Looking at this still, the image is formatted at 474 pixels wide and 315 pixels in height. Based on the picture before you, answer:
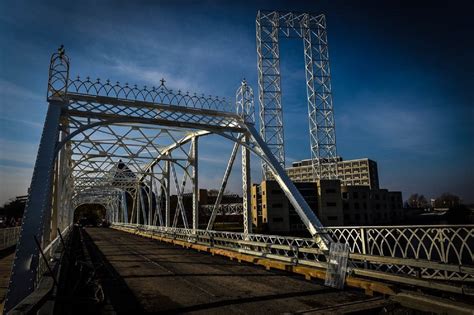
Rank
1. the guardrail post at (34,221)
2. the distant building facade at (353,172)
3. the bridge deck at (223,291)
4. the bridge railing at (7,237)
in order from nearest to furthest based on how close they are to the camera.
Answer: the guardrail post at (34,221)
the bridge deck at (223,291)
the bridge railing at (7,237)
the distant building facade at (353,172)

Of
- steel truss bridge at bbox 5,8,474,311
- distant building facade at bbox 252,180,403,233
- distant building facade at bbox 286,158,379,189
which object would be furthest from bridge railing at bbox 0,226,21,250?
distant building facade at bbox 286,158,379,189

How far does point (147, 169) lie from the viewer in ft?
128

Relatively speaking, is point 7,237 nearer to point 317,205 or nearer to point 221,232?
point 221,232

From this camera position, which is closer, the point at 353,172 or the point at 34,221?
the point at 34,221

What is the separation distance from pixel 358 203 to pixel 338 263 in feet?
217

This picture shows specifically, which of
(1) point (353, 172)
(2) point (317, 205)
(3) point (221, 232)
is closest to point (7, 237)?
(3) point (221, 232)

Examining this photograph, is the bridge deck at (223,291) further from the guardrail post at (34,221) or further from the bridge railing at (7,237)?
the bridge railing at (7,237)

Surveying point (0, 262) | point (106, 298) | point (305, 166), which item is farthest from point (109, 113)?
point (305, 166)

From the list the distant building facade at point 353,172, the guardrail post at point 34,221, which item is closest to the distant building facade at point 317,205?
the guardrail post at point 34,221

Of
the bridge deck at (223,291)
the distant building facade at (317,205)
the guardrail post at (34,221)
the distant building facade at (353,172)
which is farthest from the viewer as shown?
the distant building facade at (353,172)

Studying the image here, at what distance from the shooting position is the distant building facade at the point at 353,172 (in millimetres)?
131500

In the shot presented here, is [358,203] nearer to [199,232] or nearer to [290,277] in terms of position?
[199,232]

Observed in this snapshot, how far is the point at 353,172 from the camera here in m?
135

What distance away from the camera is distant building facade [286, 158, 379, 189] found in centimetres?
13150
